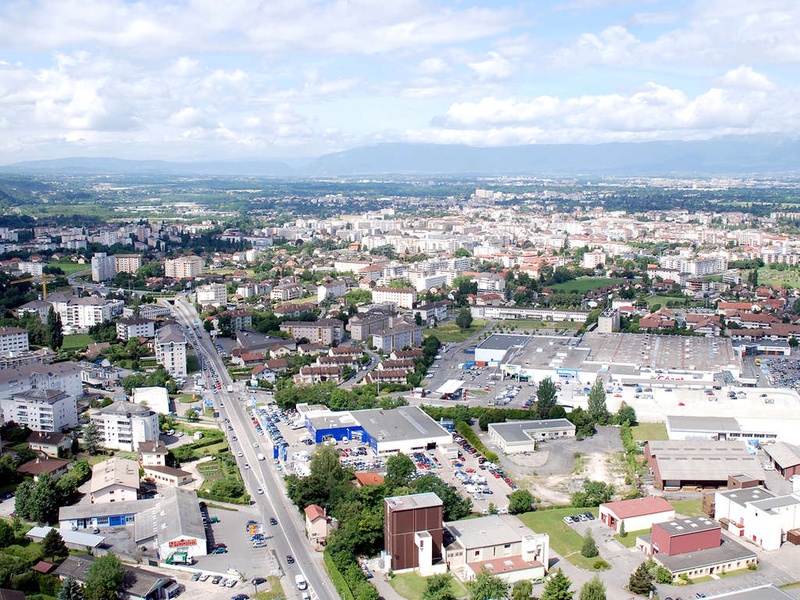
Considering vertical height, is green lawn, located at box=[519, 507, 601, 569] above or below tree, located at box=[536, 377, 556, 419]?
below

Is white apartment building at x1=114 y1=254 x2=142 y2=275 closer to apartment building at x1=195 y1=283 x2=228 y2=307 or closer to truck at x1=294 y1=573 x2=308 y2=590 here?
apartment building at x1=195 y1=283 x2=228 y2=307

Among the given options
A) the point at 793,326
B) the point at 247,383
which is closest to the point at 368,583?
the point at 247,383

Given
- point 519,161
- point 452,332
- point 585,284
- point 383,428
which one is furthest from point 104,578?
point 519,161

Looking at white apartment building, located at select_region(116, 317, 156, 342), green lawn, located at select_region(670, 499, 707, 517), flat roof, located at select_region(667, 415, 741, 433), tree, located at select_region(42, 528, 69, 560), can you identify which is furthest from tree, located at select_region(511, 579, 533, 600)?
white apartment building, located at select_region(116, 317, 156, 342)

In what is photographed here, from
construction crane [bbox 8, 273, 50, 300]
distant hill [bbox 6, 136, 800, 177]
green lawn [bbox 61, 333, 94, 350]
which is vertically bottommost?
green lawn [bbox 61, 333, 94, 350]

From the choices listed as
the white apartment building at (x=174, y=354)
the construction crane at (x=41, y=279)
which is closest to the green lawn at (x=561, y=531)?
the white apartment building at (x=174, y=354)

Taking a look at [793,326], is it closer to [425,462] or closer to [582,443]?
[582,443]

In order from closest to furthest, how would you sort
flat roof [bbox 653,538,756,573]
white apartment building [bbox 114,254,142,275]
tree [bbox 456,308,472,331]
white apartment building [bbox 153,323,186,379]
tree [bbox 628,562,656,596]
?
tree [bbox 628,562,656,596] → flat roof [bbox 653,538,756,573] → white apartment building [bbox 153,323,186,379] → tree [bbox 456,308,472,331] → white apartment building [bbox 114,254,142,275]
